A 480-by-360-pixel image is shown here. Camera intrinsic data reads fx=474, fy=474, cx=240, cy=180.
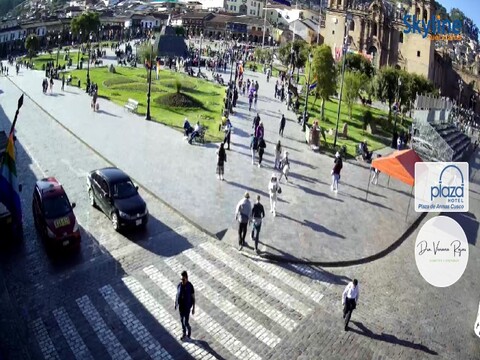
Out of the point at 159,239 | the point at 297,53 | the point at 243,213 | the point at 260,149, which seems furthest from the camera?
the point at 297,53

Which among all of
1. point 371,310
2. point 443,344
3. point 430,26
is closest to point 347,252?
point 371,310

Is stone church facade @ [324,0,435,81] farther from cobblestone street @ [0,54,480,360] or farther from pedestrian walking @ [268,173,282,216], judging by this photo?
pedestrian walking @ [268,173,282,216]

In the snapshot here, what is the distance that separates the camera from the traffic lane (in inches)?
490

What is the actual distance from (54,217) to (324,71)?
2349 cm

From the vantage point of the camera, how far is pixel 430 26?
221 feet

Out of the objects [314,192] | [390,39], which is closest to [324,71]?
[314,192]

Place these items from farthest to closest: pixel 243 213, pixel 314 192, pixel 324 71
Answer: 1. pixel 324 71
2. pixel 314 192
3. pixel 243 213

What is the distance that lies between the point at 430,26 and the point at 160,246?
65578mm

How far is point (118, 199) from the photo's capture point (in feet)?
46.9

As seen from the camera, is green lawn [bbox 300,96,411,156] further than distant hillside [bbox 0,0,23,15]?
No

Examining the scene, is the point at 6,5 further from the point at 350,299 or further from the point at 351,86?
the point at 350,299

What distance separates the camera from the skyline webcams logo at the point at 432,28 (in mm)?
66438

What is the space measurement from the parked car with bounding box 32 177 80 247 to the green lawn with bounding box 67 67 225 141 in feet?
40.4

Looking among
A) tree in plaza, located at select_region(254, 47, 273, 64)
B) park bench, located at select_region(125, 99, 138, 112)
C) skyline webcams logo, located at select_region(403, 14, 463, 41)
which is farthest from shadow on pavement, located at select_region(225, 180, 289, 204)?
skyline webcams logo, located at select_region(403, 14, 463, 41)
